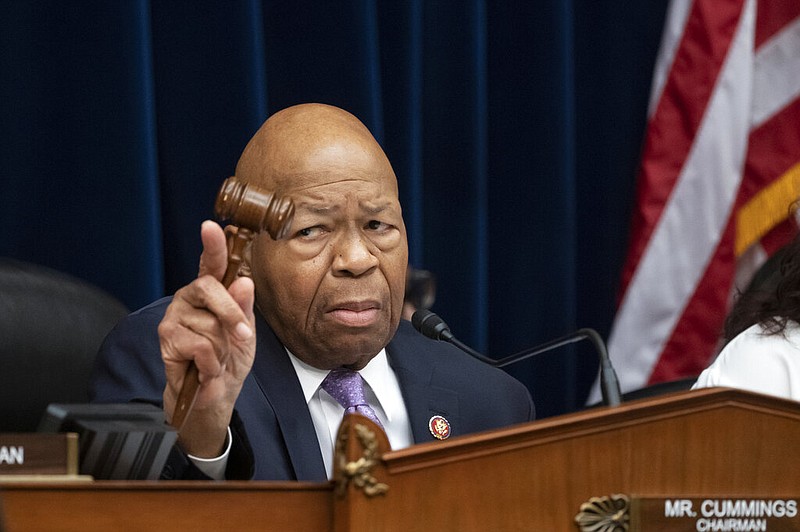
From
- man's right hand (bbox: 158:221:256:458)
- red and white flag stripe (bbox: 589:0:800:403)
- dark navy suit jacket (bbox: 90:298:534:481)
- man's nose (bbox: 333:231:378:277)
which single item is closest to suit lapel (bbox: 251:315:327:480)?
dark navy suit jacket (bbox: 90:298:534:481)

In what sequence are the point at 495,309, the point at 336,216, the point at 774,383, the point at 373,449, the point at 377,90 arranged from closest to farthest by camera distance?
the point at 373,449 < the point at 336,216 < the point at 774,383 < the point at 377,90 < the point at 495,309

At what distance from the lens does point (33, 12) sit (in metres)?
2.58

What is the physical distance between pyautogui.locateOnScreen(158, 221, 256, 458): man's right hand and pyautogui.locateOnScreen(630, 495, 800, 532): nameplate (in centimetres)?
49

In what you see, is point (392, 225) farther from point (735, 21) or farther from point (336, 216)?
point (735, 21)

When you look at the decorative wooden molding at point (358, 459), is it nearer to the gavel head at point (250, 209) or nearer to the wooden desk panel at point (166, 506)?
the wooden desk panel at point (166, 506)

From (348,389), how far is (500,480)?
820 millimetres

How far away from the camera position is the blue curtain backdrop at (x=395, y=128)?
8.55 ft

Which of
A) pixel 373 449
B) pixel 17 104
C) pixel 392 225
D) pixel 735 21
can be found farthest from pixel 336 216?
pixel 735 21

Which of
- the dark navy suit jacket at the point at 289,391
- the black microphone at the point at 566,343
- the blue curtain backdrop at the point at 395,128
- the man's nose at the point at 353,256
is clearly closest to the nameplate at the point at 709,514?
the black microphone at the point at 566,343

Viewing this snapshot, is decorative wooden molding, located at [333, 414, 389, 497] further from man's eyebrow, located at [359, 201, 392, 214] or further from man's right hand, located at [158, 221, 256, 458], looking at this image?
man's eyebrow, located at [359, 201, 392, 214]

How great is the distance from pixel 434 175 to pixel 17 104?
1.10 meters

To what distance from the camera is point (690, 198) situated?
11.3 feet

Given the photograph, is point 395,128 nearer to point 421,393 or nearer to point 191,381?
point 421,393

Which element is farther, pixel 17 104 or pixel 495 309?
pixel 495 309
